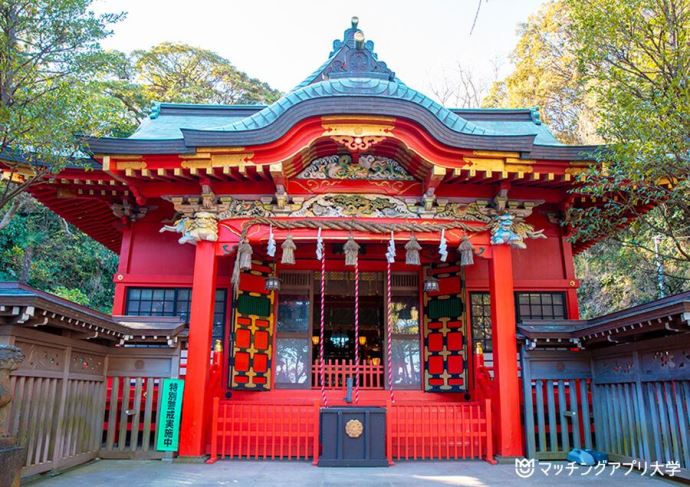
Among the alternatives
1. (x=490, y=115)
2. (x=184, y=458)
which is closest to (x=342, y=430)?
(x=184, y=458)

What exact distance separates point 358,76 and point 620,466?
7.97 metres

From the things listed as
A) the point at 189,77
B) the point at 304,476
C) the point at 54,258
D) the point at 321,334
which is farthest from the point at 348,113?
the point at 189,77

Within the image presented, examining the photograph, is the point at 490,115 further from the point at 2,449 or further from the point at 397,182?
the point at 2,449

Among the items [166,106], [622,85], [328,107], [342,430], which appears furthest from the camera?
[166,106]

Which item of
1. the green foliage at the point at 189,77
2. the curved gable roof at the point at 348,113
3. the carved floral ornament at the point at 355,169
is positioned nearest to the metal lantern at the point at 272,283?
the carved floral ornament at the point at 355,169

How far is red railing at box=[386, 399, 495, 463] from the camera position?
7676 mm

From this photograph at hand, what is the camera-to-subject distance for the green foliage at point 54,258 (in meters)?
18.5

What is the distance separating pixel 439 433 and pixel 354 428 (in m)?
1.43

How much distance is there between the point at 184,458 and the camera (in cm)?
752

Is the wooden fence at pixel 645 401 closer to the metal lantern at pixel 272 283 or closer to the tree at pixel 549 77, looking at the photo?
the metal lantern at pixel 272 283

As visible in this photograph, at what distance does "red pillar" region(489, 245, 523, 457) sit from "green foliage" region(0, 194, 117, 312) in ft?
49.4

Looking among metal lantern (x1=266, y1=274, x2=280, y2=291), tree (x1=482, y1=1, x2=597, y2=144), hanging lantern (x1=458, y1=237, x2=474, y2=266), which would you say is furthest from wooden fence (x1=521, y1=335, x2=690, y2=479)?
tree (x1=482, y1=1, x2=597, y2=144)

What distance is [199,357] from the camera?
8008 millimetres

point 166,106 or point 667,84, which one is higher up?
point 166,106
